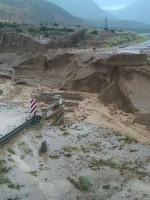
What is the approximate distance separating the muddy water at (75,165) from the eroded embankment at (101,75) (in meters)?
3.14

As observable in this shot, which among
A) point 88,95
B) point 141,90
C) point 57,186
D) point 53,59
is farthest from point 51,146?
point 53,59

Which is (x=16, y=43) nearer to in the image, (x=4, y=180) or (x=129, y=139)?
(x=129, y=139)

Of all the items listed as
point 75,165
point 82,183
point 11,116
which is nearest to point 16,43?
point 11,116

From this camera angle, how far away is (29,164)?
8.80 meters

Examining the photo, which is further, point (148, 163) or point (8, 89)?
point (8, 89)

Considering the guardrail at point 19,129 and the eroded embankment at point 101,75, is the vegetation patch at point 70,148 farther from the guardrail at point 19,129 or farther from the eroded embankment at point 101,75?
the eroded embankment at point 101,75

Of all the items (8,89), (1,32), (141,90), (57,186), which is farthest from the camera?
(1,32)

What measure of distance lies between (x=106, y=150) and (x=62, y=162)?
173cm

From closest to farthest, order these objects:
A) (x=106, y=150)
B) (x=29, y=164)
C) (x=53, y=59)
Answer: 1. (x=29, y=164)
2. (x=106, y=150)
3. (x=53, y=59)

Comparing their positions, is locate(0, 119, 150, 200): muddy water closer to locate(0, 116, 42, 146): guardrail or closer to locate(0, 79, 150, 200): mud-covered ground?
locate(0, 79, 150, 200): mud-covered ground

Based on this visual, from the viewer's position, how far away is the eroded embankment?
47.3 feet

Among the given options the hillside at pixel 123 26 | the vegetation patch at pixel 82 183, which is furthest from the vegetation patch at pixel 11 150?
the hillside at pixel 123 26

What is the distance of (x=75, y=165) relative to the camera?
351 inches

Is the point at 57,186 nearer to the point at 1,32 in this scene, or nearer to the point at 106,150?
the point at 106,150
